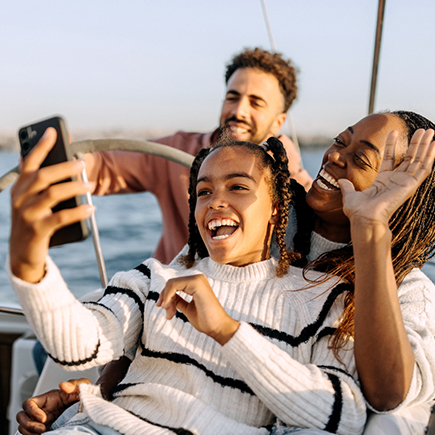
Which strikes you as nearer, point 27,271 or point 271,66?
point 27,271

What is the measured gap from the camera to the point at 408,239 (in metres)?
1.31

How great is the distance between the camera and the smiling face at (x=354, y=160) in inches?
51.1

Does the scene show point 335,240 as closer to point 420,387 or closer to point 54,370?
point 420,387

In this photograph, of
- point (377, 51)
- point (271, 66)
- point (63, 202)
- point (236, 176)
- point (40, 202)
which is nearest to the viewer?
point (40, 202)

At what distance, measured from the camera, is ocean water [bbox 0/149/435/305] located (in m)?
9.53

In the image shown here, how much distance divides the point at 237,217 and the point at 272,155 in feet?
1.03

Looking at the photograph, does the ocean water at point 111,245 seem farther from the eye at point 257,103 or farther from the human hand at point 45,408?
the human hand at point 45,408

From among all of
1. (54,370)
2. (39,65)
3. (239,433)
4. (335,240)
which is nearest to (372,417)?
(239,433)

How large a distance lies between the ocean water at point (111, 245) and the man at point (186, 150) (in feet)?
20.3

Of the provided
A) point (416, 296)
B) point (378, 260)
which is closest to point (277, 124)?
point (416, 296)

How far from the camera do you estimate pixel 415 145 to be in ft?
3.55

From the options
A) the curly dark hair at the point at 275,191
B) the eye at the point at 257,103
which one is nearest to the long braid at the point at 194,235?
the curly dark hair at the point at 275,191

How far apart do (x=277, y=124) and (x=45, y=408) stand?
68.9 inches

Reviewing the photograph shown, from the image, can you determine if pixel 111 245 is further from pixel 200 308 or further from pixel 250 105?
pixel 200 308
